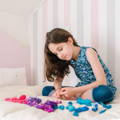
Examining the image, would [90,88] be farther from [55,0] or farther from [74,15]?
[55,0]

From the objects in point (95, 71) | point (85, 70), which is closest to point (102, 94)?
Answer: point (95, 71)

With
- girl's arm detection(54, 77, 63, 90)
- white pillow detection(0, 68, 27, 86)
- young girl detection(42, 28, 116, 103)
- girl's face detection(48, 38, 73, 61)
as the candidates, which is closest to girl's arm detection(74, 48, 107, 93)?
young girl detection(42, 28, 116, 103)

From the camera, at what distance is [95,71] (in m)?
1.31

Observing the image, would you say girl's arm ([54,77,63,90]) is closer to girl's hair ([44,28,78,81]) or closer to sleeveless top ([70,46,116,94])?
girl's hair ([44,28,78,81])

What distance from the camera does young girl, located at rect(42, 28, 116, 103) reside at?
1.25 m

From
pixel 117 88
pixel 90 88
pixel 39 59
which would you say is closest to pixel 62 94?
pixel 90 88

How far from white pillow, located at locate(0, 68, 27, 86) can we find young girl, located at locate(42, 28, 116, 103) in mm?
397

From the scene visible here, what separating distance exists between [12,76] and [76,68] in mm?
584

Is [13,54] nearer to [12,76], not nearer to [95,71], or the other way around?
[12,76]

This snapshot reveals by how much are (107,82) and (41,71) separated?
0.76 metres

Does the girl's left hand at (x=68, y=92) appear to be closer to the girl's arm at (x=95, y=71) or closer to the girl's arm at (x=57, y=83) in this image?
the girl's arm at (x=95, y=71)

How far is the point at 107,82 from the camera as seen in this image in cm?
141

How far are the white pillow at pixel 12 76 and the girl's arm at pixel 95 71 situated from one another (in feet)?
2.32

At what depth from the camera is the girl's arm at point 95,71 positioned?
128 cm
